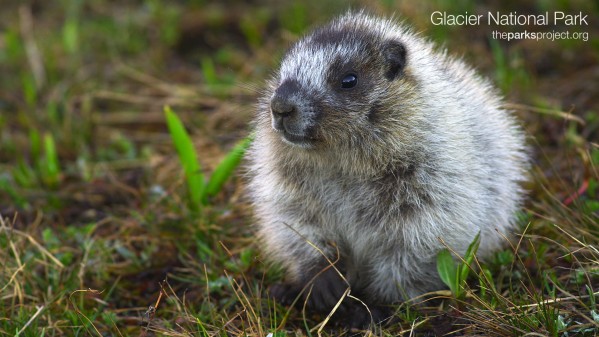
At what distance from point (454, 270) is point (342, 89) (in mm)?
1203

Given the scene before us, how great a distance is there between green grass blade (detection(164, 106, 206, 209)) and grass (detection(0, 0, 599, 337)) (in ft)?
0.04

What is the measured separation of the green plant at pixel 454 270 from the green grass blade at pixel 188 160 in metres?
1.98

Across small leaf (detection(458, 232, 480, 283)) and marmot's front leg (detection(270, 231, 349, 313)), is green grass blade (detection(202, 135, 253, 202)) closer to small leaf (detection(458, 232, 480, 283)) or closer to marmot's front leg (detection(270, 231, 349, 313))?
marmot's front leg (detection(270, 231, 349, 313))

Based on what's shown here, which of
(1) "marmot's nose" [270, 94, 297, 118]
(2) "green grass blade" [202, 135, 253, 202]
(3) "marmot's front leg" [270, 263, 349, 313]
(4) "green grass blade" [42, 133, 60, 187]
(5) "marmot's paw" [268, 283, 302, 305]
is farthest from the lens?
(4) "green grass blade" [42, 133, 60, 187]

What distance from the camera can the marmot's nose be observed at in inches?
157

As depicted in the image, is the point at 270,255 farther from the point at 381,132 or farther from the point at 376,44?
the point at 376,44

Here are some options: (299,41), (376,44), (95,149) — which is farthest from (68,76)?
(376,44)

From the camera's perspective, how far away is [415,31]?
5.01m

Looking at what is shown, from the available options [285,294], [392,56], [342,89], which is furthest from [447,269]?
[392,56]

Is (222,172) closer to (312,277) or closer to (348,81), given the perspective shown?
(312,277)

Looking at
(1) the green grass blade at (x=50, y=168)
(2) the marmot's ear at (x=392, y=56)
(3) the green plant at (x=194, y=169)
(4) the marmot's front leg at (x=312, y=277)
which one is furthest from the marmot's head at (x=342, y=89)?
(1) the green grass blade at (x=50, y=168)

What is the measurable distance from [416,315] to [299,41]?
5.99 ft

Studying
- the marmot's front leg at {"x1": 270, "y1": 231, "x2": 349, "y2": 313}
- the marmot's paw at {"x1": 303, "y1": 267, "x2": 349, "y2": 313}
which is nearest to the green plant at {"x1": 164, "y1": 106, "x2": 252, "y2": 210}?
the marmot's front leg at {"x1": 270, "y1": 231, "x2": 349, "y2": 313}

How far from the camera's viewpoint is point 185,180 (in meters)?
5.42
